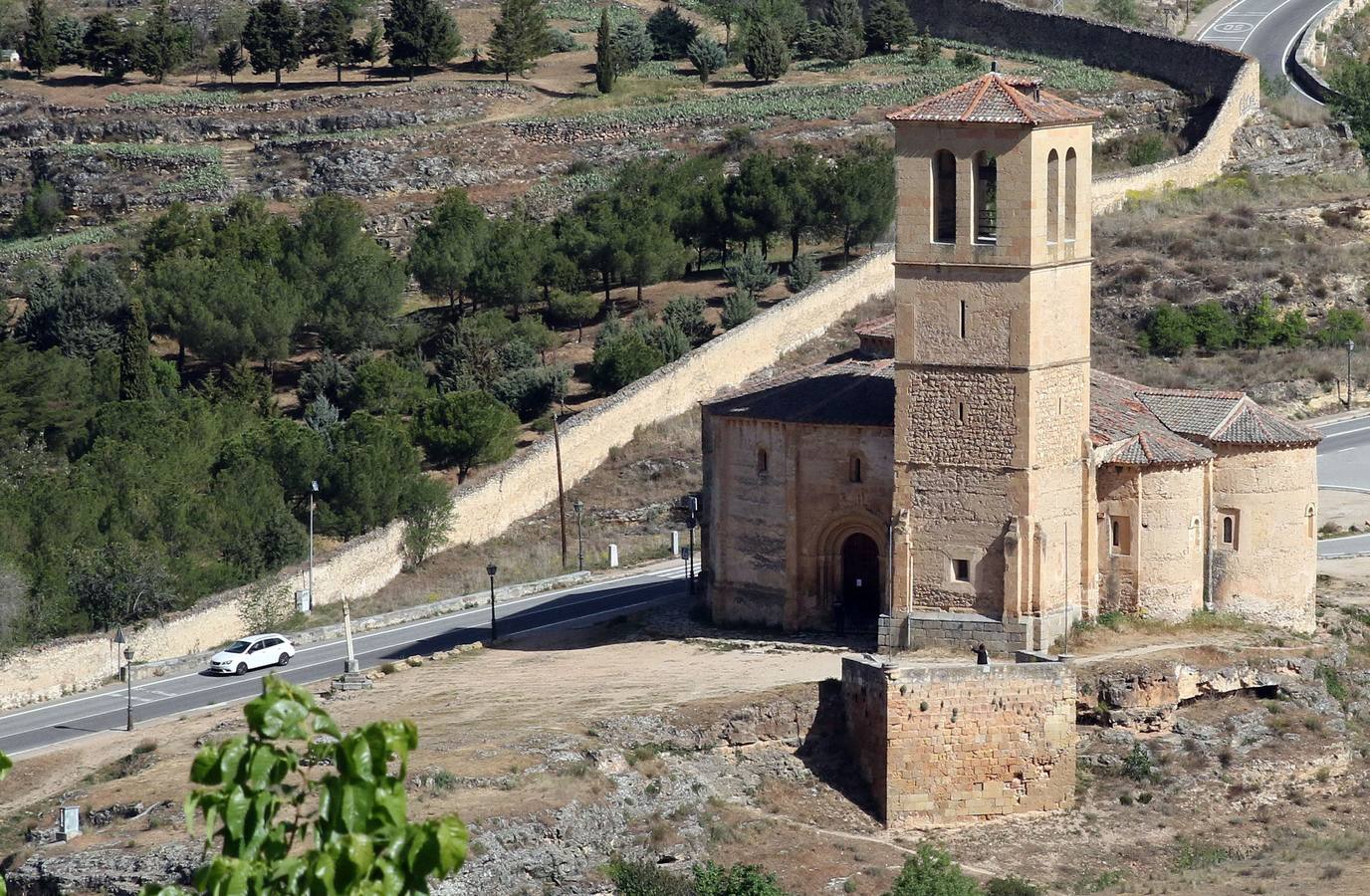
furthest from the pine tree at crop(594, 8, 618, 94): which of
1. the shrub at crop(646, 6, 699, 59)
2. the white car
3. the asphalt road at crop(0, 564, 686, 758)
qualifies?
the white car

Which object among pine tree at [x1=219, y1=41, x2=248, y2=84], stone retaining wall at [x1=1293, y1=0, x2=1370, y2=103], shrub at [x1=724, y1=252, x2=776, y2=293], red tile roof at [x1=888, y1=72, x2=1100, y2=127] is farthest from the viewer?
pine tree at [x1=219, y1=41, x2=248, y2=84]

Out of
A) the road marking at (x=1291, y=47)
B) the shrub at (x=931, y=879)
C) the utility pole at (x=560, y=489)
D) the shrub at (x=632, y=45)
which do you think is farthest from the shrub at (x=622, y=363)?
the shrub at (x=931, y=879)

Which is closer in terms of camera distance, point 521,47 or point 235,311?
point 235,311

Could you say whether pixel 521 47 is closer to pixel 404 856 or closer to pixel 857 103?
pixel 857 103

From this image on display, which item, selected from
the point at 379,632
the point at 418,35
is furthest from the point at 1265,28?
the point at 379,632

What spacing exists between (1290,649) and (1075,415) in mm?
5051

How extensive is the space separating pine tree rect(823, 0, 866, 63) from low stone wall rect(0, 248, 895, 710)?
74.0 ft

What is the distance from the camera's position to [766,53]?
87.9 meters

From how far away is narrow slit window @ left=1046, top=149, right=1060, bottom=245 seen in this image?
132 ft

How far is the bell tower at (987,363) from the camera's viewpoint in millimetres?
40094

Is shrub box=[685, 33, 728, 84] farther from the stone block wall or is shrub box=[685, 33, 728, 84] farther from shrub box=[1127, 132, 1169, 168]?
the stone block wall

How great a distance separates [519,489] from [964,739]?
21195 mm

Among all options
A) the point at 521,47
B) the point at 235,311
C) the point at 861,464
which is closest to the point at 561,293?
the point at 235,311

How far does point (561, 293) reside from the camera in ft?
235
